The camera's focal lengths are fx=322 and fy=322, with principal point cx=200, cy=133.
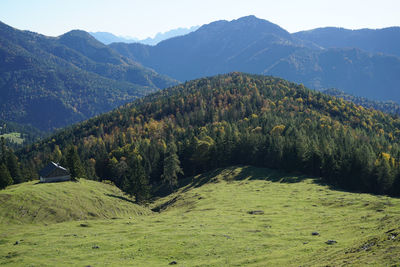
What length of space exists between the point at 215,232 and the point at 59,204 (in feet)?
144

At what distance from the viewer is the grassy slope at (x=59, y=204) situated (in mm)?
75231

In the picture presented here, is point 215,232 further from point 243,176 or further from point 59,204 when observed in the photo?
point 243,176

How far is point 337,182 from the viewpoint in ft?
373

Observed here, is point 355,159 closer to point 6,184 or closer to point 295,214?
point 295,214

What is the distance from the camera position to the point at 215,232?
6266 centimetres

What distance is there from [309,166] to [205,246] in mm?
85322

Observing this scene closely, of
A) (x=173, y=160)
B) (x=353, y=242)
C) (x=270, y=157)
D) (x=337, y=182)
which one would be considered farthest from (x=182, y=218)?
(x=270, y=157)

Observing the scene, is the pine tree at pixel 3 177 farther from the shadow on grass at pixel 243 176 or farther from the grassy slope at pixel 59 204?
the shadow on grass at pixel 243 176

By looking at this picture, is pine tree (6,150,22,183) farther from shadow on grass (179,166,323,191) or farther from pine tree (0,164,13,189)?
shadow on grass (179,166,323,191)

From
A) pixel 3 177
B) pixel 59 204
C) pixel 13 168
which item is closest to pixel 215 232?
pixel 59 204

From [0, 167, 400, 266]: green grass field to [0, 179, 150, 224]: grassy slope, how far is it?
0.30m

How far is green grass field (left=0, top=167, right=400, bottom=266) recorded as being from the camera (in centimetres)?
4600

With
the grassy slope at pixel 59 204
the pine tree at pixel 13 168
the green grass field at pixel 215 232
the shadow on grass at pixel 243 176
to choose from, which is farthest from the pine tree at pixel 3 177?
the shadow on grass at pixel 243 176

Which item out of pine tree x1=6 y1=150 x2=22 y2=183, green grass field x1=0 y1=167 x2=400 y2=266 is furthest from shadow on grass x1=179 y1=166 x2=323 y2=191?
pine tree x1=6 y1=150 x2=22 y2=183
